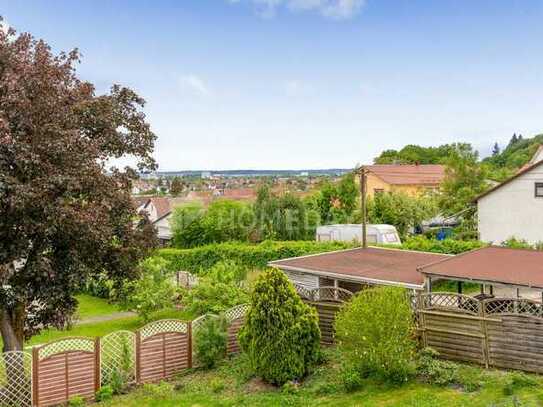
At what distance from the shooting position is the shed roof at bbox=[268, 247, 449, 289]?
1464 centimetres

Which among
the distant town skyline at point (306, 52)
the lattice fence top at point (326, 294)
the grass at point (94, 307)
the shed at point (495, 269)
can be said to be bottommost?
the grass at point (94, 307)

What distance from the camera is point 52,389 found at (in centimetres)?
1043

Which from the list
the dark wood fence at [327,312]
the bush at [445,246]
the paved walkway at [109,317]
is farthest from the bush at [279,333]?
the bush at [445,246]

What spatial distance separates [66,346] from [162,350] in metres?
2.17

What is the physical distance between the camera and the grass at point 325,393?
8891 mm

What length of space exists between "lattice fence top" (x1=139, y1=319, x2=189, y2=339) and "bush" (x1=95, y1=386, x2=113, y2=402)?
1306 millimetres

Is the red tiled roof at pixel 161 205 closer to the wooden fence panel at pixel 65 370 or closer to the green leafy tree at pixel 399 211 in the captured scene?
the green leafy tree at pixel 399 211

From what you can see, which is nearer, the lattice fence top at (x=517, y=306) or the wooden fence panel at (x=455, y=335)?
the lattice fence top at (x=517, y=306)

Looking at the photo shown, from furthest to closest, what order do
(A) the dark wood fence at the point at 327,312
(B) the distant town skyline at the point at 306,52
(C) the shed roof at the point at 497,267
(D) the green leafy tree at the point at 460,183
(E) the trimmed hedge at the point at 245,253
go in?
(D) the green leafy tree at the point at 460,183 < (E) the trimmed hedge at the point at 245,253 < (B) the distant town skyline at the point at 306,52 < (A) the dark wood fence at the point at 327,312 < (C) the shed roof at the point at 497,267

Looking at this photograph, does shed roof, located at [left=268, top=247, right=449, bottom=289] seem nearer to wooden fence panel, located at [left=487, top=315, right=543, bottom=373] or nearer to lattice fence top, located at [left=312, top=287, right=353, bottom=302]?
lattice fence top, located at [left=312, top=287, right=353, bottom=302]

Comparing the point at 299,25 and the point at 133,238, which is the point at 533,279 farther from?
the point at 299,25

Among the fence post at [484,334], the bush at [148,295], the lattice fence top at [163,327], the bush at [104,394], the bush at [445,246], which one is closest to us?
the fence post at [484,334]

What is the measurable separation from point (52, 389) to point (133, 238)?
343 centimetres

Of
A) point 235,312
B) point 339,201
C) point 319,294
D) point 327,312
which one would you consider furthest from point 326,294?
point 339,201
